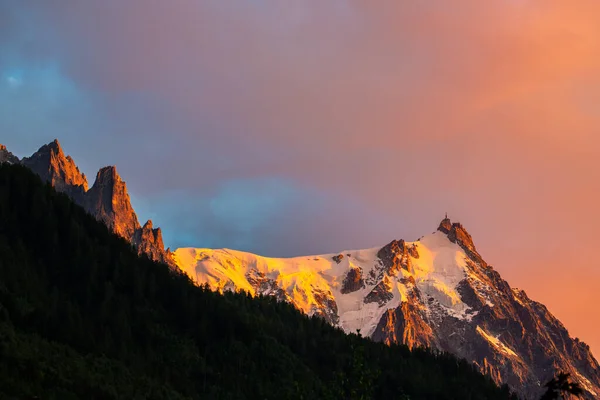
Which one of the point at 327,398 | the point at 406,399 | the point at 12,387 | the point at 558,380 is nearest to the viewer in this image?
the point at 558,380

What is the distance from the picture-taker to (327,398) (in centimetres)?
9725

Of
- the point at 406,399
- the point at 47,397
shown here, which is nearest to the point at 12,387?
the point at 47,397

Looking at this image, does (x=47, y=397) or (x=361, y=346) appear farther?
(x=47, y=397)

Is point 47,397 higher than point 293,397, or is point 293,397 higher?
point 47,397

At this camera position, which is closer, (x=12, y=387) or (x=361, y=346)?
(x=361, y=346)

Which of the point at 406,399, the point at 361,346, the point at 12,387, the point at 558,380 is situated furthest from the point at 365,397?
the point at 12,387

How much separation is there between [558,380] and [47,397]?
511 ft

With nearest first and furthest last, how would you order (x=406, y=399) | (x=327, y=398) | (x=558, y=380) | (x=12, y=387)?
(x=558, y=380) < (x=327, y=398) < (x=406, y=399) < (x=12, y=387)

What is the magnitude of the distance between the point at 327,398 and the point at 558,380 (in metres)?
36.4

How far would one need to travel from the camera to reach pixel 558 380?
65.4m

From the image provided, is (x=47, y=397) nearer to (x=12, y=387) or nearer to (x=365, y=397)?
(x=12, y=387)

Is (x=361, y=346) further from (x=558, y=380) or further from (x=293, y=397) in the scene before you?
(x=558, y=380)

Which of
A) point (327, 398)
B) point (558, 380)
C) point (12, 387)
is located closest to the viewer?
point (558, 380)

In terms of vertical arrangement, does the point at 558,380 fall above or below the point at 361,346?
below
